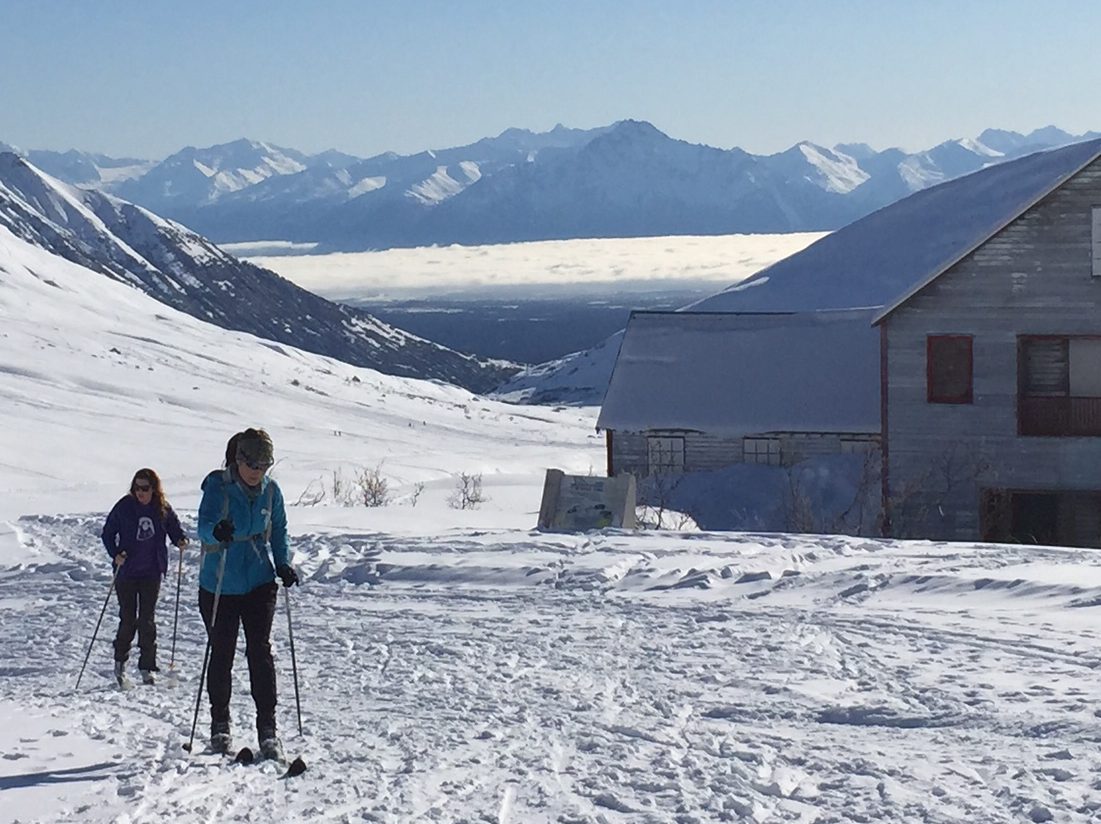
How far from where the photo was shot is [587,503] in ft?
66.4

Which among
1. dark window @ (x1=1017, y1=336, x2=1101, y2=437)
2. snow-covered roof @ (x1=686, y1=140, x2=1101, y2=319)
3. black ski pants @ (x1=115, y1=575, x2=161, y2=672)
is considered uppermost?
snow-covered roof @ (x1=686, y1=140, x2=1101, y2=319)

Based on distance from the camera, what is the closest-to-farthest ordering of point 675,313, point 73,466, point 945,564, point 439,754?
1. point 439,754
2. point 945,564
3. point 675,313
4. point 73,466

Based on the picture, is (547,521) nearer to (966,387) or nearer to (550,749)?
(966,387)

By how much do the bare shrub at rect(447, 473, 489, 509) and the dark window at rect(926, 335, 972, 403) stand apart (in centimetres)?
997

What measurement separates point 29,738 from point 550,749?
3169 mm

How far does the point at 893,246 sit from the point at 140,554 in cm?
7850

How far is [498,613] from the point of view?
13656mm

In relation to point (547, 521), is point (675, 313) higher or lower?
higher

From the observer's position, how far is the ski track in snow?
7.59 meters

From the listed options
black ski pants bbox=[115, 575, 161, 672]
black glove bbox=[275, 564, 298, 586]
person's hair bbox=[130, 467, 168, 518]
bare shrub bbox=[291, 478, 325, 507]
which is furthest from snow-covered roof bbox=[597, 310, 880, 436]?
black glove bbox=[275, 564, 298, 586]

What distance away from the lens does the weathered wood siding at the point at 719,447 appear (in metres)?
28.9

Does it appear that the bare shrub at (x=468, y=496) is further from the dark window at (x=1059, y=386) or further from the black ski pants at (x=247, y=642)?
the black ski pants at (x=247, y=642)

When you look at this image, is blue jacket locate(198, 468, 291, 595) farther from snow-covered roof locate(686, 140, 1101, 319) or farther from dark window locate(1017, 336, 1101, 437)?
snow-covered roof locate(686, 140, 1101, 319)

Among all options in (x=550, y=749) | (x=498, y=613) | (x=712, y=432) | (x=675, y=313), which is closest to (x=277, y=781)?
(x=550, y=749)
